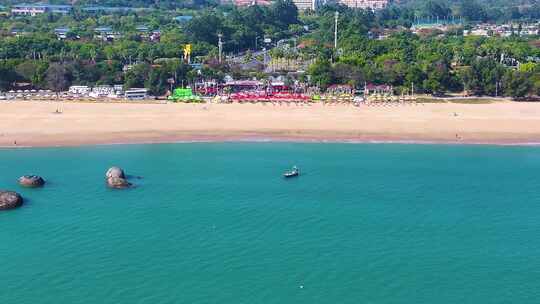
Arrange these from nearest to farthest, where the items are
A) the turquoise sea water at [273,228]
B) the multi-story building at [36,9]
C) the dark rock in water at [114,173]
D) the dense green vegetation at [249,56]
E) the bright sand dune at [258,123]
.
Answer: the turquoise sea water at [273,228]
the dark rock in water at [114,173]
the bright sand dune at [258,123]
the dense green vegetation at [249,56]
the multi-story building at [36,9]

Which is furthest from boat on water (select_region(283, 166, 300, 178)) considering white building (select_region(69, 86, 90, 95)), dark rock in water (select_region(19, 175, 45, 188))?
white building (select_region(69, 86, 90, 95))

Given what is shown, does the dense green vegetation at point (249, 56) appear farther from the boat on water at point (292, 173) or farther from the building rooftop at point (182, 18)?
the boat on water at point (292, 173)

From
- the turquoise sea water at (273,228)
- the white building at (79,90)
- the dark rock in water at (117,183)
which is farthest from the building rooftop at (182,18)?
the dark rock in water at (117,183)

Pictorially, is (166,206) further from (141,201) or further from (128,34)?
(128,34)

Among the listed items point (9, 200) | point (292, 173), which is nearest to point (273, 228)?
point (292, 173)

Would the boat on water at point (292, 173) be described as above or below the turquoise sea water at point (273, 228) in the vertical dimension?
above

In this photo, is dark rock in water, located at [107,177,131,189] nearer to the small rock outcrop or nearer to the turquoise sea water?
the small rock outcrop
